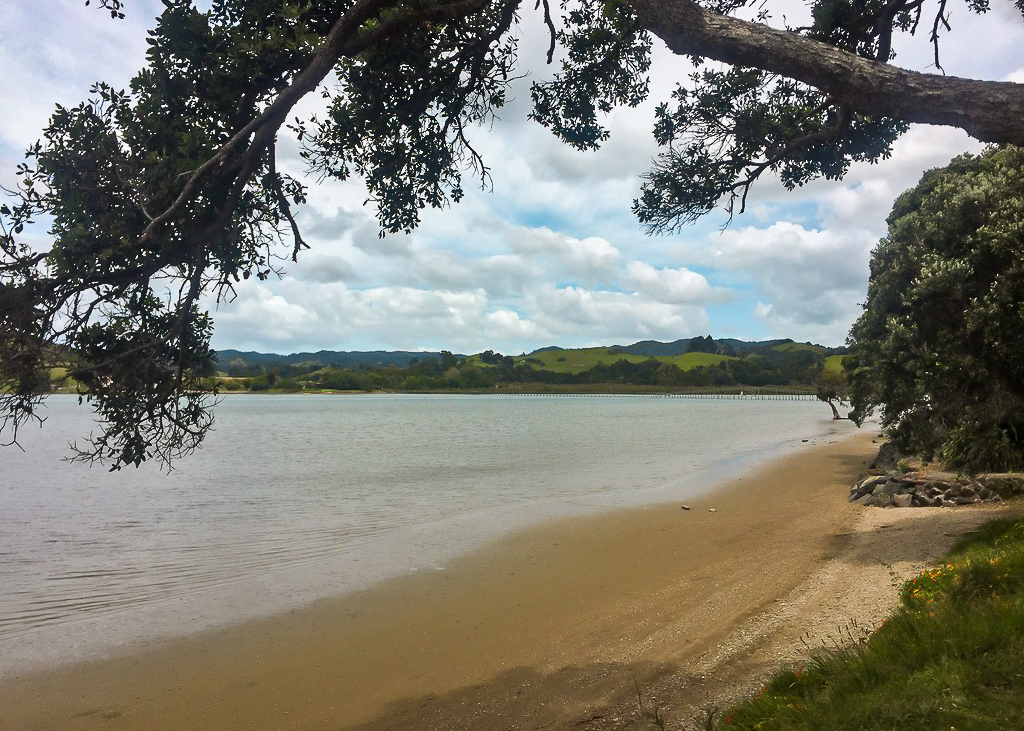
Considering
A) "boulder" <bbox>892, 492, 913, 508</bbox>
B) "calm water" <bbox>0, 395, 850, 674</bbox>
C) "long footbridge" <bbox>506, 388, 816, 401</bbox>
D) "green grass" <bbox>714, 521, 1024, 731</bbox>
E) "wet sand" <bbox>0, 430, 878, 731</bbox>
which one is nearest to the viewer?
"green grass" <bbox>714, 521, 1024, 731</bbox>

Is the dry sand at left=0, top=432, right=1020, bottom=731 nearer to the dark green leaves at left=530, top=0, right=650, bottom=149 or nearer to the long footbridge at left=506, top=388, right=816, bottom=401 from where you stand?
the dark green leaves at left=530, top=0, right=650, bottom=149

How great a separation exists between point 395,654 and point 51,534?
43.6 ft

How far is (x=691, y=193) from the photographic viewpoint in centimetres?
809

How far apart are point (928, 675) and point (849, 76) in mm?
3922

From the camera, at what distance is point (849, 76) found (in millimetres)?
4297

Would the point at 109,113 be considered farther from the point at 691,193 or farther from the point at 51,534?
→ the point at 51,534

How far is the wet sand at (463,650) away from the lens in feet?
23.5

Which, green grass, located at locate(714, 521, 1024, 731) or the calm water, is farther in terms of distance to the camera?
the calm water

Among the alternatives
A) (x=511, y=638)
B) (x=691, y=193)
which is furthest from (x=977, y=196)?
(x=511, y=638)

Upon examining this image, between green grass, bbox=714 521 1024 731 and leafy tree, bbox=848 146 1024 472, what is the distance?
4395 mm

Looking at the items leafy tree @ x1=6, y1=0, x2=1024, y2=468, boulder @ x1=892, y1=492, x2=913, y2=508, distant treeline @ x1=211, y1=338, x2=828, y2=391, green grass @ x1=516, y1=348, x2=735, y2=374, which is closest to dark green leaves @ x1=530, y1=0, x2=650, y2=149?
leafy tree @ x1=6, y1=0, x2=1024, y2=468

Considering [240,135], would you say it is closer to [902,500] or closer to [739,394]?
[902,500]

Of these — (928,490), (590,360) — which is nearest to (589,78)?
(928,490)

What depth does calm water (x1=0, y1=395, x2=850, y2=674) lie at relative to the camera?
11141 millimetres
